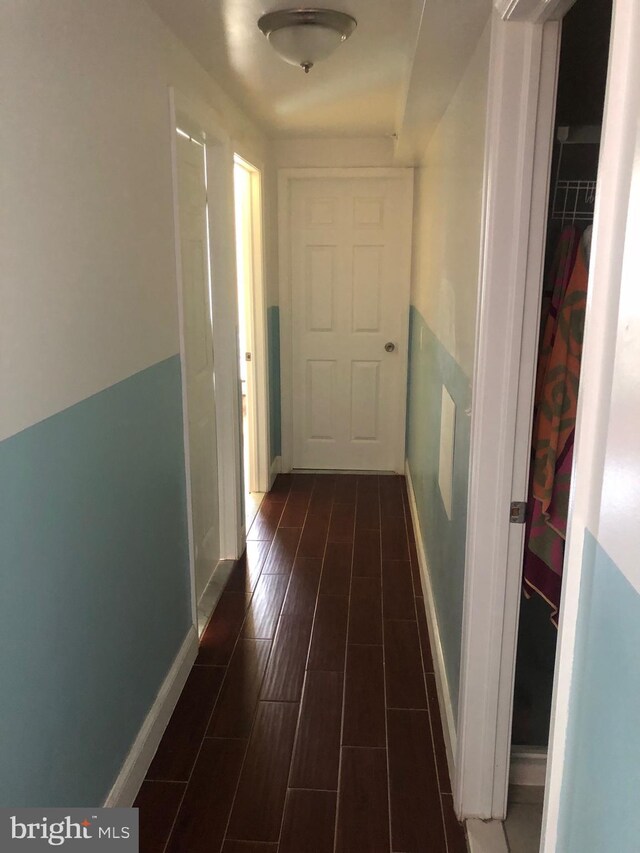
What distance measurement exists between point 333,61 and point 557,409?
67.6 inches

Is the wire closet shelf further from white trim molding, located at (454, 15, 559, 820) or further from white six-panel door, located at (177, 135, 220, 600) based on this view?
white six-panel door, located at (177, 135, 220, 600)

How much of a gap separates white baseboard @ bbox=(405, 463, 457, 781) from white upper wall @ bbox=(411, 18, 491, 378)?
42.8 inches

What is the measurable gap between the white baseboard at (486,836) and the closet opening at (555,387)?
0.03m

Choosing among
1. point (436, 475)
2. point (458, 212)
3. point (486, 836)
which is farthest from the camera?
point (436, 475)

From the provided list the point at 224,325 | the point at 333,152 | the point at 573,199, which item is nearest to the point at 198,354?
the point at 224,325

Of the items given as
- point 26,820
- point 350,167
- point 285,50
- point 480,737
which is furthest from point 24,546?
point 350,167

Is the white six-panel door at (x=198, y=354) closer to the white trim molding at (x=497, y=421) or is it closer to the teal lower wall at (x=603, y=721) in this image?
the white trim molding at (x=497, y=421)

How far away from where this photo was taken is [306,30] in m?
2.08

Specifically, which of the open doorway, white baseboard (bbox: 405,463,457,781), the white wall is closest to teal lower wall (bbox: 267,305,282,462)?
the open doorway

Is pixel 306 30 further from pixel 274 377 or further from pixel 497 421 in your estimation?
pixel 274 377

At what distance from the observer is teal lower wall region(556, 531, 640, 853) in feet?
2.30

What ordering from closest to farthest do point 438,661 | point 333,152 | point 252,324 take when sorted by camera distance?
point 438,661, point 252,324, point 333,152

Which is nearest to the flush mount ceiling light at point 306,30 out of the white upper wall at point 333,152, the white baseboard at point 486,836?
the white upper wall at point 333,152

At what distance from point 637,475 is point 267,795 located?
1.73 metres
